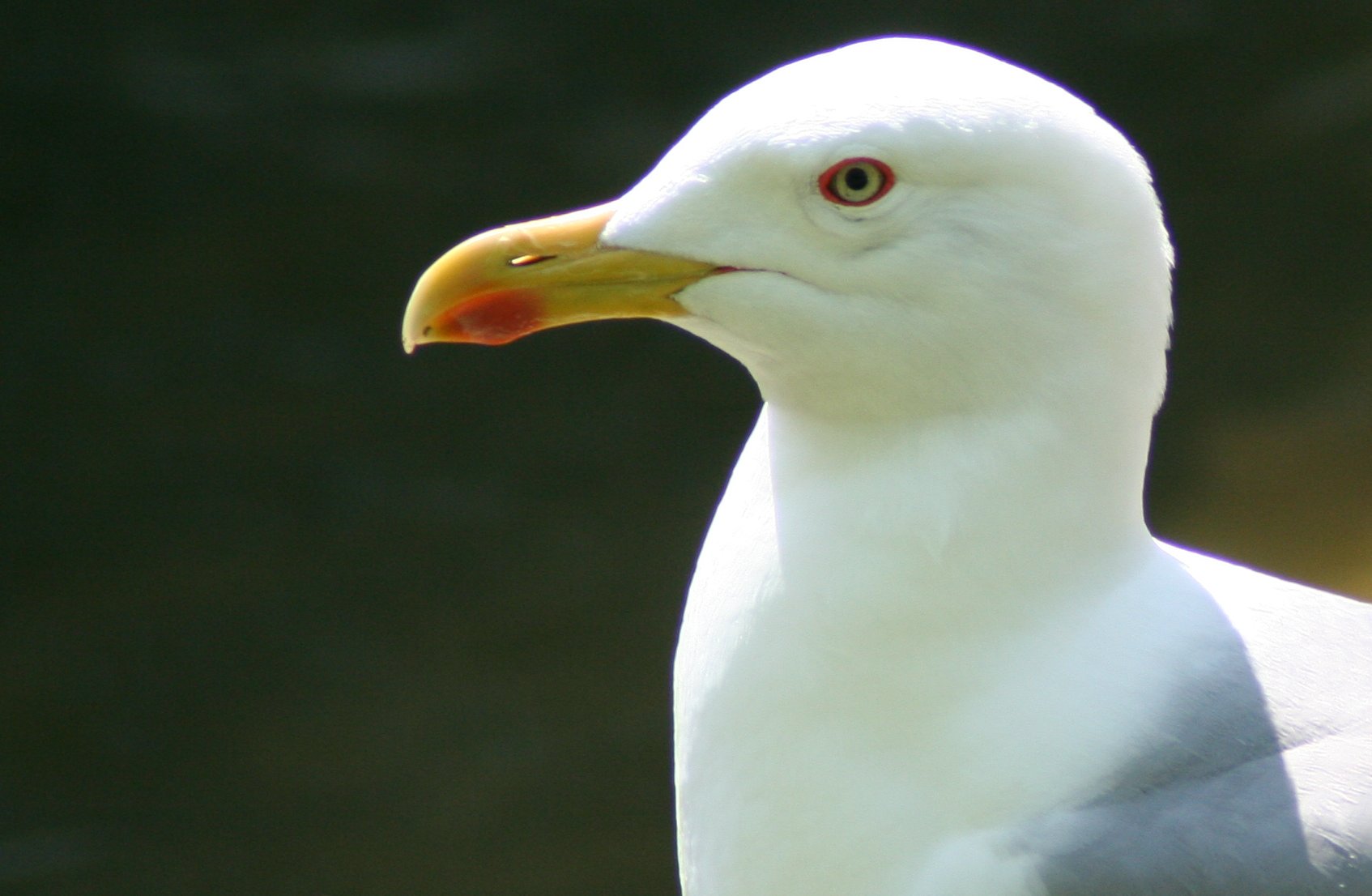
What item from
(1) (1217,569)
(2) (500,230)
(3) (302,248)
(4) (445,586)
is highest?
(3) (302,248)

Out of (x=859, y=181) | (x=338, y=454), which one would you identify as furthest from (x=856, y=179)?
(x=338, y=454)

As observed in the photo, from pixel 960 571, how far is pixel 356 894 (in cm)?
201

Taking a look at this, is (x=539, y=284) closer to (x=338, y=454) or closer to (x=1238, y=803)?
(x=1238, y=803)

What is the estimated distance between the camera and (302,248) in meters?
3.12

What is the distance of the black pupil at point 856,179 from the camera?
110cm

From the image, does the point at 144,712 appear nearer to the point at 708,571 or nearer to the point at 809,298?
the point at 708,571

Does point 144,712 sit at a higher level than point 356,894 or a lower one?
higher

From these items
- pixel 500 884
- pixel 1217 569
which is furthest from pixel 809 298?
pixel 500 884

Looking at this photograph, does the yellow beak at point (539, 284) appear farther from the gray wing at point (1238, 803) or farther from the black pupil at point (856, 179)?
the gray wing at point (1238, 803)

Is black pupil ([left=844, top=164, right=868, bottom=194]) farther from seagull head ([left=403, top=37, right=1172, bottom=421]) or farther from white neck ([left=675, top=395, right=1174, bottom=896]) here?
white neck ([left=675, top=395, right=1174, bottom=896])

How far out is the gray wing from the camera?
44.5 inches

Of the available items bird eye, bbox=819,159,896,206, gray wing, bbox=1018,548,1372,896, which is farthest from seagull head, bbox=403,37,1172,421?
gray wing, bbox=1018,548,1372,896

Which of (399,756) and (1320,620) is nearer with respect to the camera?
(1320,620)

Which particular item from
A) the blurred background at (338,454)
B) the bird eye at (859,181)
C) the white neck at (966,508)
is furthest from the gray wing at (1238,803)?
the blurred background at (338,454)
